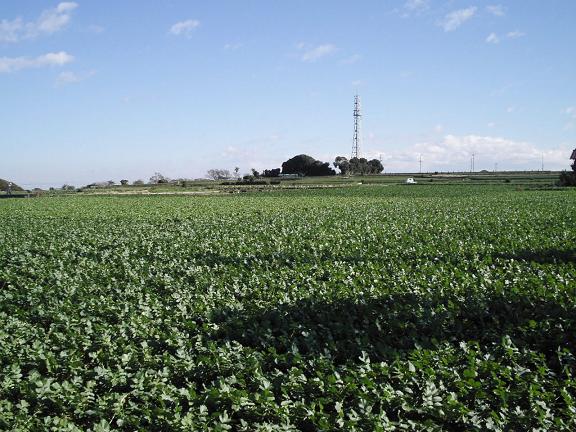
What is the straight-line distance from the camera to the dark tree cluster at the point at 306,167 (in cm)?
13138

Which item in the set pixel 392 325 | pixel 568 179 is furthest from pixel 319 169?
pixel 392 325

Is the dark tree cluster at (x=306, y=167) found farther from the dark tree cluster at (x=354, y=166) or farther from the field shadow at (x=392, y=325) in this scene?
the field shadow at (x=392, y=325)

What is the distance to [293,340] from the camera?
21.7 ft

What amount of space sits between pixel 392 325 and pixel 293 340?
1.53 m

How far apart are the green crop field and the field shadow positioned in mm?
30

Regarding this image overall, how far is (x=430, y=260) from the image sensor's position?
40.4 feet

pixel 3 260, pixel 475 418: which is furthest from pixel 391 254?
pixel 3 260

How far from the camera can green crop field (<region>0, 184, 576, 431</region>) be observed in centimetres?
454

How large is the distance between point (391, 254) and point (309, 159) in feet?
402

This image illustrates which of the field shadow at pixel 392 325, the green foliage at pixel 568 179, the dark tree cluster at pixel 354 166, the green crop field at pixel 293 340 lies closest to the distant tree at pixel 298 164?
the dark tree cluster at pixel 354 166

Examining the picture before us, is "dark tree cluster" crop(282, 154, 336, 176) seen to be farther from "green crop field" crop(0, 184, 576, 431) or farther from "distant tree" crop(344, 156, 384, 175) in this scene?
"green crop field" crop(0, 184, 576, 431)

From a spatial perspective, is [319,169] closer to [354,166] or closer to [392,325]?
[354,166]

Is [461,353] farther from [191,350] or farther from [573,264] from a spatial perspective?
[573,264]

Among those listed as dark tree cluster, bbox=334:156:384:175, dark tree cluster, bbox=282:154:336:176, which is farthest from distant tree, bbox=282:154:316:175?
dark tree cluster, bbox=334:156:384:175
